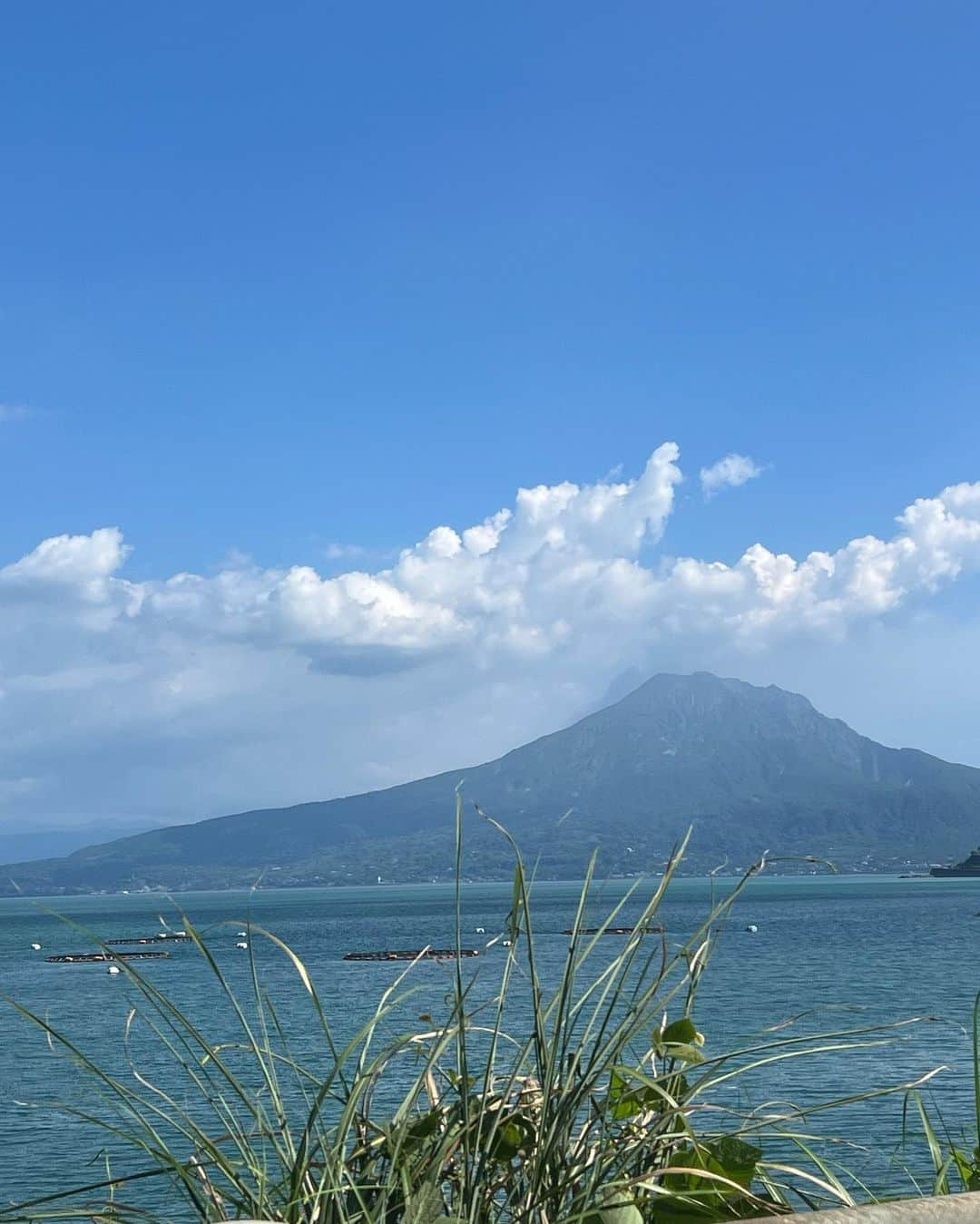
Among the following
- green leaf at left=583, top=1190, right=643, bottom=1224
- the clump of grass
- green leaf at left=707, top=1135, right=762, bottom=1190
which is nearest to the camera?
green leaf at left=583, top=1190, right=643, bottom=1224

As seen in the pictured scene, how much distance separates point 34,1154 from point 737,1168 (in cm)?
2002

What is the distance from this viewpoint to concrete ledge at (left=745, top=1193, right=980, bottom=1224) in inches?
71.1

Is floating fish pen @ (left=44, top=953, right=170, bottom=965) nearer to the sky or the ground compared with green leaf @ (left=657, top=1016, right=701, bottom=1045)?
nearer to the ground

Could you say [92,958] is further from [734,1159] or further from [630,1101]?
[734,1159]

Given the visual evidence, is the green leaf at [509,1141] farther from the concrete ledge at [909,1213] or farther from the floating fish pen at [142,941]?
the floating fish pen at [142,941]

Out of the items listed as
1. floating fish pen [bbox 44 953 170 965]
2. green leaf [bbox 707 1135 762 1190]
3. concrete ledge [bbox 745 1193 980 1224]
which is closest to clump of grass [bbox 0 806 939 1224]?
green leaf [bbox 707 1135 762 1190]

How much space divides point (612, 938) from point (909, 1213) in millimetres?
77738

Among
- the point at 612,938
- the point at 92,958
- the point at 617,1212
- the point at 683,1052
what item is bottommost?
the point at 612,938

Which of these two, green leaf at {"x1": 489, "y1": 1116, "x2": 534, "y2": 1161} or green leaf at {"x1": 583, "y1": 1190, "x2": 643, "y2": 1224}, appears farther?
green leaf at {"x1": 489, "y1": 1116, "x2": 534, "y2": 1161}

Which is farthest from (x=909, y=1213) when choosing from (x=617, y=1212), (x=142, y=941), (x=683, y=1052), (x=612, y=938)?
(x=142, y=941)

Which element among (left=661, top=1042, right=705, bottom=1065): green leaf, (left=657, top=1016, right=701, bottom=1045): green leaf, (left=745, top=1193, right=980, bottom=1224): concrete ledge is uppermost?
(left=657, top=1016, right=701, bottom=1045): green leaf

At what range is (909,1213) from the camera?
1.89 metres

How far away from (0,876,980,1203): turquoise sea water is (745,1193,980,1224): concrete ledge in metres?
0.63

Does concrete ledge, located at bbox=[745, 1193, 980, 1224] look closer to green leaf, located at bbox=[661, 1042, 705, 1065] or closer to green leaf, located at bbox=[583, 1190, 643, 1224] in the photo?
green leaf, located at bbox=[583, 1190, 643, 1224]
